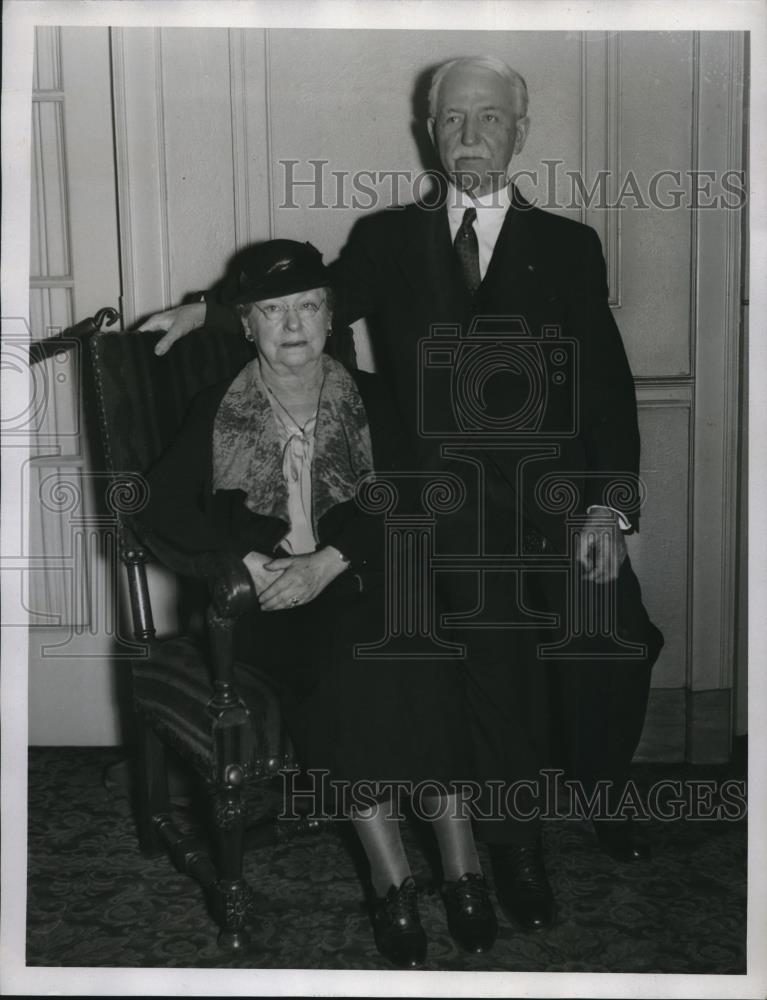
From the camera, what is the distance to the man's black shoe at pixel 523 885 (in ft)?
7.52

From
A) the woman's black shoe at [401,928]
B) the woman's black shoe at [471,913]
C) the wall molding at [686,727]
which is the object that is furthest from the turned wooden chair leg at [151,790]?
the wall molding at [686,727]

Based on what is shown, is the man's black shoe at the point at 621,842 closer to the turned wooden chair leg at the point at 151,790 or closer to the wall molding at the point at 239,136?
the turned wooden chair leg at the point at 151,790

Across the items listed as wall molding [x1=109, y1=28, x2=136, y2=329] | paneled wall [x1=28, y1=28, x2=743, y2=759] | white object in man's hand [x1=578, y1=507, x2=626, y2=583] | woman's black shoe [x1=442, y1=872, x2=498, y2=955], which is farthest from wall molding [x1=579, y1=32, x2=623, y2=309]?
woman's black shoe [x1=442, y1=872, x2=498, y2=955]

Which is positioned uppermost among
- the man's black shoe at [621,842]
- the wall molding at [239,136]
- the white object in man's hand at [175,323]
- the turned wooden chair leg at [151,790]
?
the wall molding at [239,136]

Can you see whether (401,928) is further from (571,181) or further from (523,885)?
(571,181)

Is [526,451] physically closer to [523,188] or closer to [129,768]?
[523,188]

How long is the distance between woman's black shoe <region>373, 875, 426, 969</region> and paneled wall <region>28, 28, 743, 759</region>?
0.99 m

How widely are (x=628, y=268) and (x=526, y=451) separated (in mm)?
649

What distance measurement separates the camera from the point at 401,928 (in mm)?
2195

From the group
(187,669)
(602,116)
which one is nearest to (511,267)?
(602,116)

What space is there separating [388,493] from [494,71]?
1.00 metres

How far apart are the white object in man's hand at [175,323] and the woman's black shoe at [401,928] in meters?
1.32

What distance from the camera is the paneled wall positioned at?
8.65ft

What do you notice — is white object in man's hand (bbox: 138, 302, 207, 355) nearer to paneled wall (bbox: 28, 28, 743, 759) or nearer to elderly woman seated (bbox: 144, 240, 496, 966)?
elderly woman seated (bbox: 144, 240, 496, 966)
